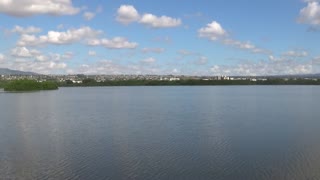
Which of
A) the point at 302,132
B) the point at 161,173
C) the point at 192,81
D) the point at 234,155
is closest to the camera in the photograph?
the point at 161,173

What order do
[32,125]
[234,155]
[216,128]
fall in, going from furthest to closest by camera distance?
[32,125] → [216,128] → [234,155]

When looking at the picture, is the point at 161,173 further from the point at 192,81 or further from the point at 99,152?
the point at 192,81

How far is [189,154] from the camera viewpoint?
55.4 feet

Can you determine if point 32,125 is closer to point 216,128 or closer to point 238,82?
point 216,128

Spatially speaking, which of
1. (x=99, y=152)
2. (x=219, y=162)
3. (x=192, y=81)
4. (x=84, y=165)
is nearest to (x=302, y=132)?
(x=219, y=162)

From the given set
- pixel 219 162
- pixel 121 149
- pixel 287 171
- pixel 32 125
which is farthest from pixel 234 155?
pixel 32 125

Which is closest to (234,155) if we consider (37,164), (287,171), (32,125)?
(287,171)

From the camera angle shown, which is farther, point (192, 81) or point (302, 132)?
point (192, 81)

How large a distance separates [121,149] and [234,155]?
4550mm

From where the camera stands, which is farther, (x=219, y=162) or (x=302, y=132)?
(x=302, y=132)

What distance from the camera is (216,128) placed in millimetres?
24984

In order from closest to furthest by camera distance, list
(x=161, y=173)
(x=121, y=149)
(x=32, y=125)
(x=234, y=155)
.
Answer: (x=161, y=173), (x=234, y=155), (x=121, y=149), (x=32, y=125)

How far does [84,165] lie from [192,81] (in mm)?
127841

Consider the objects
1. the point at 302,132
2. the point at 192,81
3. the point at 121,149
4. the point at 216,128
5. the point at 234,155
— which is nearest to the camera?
the point at 234,155
